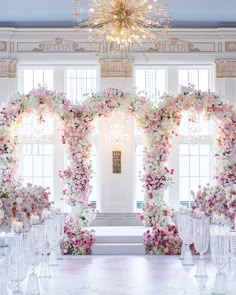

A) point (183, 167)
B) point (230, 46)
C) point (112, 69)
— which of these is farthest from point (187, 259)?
point (230, 46)

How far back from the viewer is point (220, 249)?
707 centimetres

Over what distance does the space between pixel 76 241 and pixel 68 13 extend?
4875 mm

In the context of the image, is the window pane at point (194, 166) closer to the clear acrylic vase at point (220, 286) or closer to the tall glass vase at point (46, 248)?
the tall glass vase at point (46, 248)

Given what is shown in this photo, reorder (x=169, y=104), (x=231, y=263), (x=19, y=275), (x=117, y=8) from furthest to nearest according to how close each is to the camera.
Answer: (x=169, y=104), (x=231, y=263), (x=117, y=8), (x=19, y=275)

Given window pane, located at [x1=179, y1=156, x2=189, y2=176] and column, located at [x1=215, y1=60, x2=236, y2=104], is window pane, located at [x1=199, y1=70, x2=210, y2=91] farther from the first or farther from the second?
window pane, located at [x1=179, y1=156, x2=189, y2=176]

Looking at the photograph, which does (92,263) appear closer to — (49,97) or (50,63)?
(49,97)

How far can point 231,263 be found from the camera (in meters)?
9.40

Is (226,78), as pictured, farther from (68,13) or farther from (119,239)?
(119,239)

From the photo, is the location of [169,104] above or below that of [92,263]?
above

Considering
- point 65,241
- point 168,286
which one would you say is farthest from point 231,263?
point 65,241

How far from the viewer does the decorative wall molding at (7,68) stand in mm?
13773

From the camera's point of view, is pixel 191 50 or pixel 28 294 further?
pixel 191 50

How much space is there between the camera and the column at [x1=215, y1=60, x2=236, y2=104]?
A: 13820 mm

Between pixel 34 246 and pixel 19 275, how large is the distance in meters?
0.87
